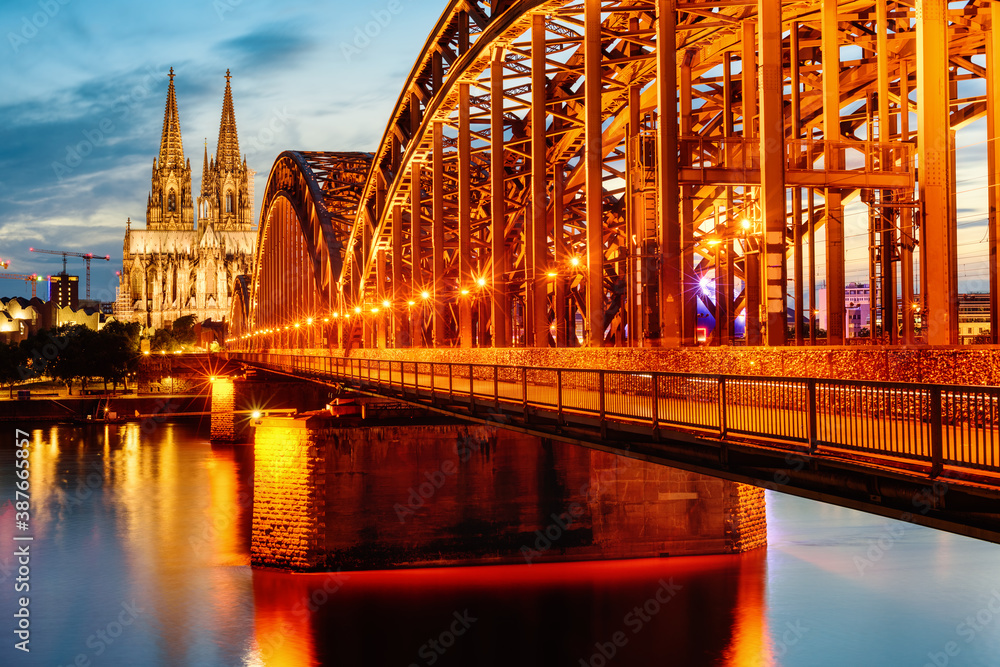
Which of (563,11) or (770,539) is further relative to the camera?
(770,539)

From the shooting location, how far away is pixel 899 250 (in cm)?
2895

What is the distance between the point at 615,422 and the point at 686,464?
2303 mm

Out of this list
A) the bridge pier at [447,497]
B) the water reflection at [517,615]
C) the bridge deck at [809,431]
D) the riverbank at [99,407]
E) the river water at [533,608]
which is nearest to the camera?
the bridge deck at [809,431]

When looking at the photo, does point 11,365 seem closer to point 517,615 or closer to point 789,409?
point 517,615

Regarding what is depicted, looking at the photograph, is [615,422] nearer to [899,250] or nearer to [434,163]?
[899,250]

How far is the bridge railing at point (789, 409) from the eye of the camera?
967 cm

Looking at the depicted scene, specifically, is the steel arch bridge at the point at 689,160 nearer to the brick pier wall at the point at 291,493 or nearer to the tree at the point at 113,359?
the brick pier wall at the point at 291,493

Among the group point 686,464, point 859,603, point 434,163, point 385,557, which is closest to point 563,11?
point 434,163

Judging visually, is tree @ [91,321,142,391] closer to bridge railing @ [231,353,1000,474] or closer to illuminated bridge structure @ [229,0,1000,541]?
illuminated bridge structure @ [229,0,1000,541]

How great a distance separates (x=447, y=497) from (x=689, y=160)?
43.1 feet

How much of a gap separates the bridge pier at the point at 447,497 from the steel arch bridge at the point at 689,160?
4232 millimetres

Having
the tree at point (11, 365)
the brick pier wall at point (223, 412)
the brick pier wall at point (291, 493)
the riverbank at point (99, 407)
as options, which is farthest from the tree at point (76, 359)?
the brick pier wall at point (291, 493)

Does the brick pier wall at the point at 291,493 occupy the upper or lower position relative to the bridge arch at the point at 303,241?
lower

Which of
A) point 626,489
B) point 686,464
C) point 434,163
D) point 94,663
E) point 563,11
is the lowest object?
point 94,663
